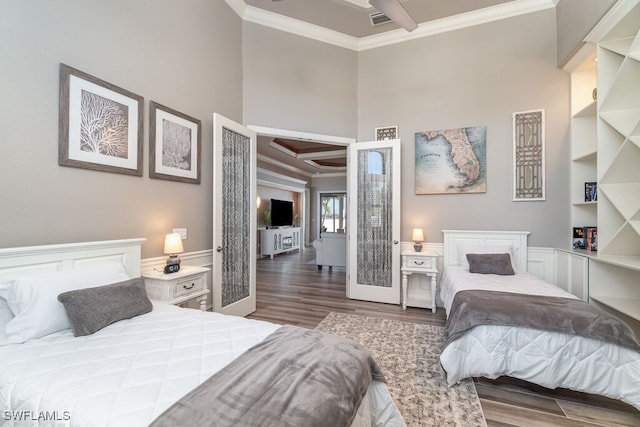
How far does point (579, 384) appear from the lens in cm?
189

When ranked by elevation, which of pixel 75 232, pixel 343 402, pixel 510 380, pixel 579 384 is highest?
pixel 75 232

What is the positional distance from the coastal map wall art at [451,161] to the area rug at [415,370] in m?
1.93

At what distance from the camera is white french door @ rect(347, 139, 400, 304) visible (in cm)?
407

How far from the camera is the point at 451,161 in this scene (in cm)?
390

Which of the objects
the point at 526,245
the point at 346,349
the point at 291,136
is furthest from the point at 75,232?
the point at 526,245

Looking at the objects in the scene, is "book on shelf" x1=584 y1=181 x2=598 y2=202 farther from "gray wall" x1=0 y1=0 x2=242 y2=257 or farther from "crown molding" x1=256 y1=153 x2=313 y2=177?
"crown molding" x1=256 y1=153 x2=313 y2=177

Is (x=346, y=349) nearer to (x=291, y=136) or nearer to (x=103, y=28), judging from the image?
(x=103, y=28)

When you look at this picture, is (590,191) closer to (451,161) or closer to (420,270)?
(451,161)

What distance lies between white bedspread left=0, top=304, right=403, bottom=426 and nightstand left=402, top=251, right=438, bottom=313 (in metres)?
2.48

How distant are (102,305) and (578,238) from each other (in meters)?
4.76

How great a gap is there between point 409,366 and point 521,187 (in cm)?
280

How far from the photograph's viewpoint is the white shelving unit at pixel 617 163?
2490 millimetres

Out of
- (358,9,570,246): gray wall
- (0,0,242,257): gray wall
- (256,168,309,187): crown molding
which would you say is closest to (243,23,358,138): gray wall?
(358,9,570,246): gray wall

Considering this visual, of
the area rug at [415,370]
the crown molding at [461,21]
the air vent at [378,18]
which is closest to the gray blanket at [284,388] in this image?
the area rug at [415,370]
